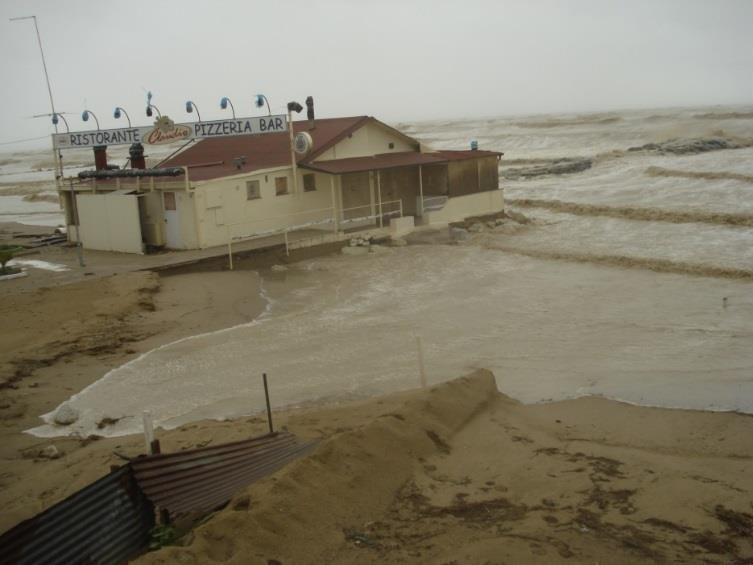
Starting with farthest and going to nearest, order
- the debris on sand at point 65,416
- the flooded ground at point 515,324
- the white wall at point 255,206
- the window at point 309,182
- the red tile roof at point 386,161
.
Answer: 1. the window at point 309,182
2. the red tile roof at point 386,161
3. the white wall at point 255,206
4. the flooded ground at point 515,324
5. the debris on sand at point 65,416

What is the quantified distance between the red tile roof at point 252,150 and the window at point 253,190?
1.28 feet

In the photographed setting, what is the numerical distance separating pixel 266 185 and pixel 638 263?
11.1 m

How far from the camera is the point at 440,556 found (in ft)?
21.7

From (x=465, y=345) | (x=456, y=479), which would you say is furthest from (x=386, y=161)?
(x=456, y=479)

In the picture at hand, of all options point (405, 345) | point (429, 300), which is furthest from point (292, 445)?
point (429, 300)

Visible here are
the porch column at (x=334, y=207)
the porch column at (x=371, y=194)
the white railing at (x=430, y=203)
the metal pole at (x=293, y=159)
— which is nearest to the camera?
the metal pole at (x=293, y=159)

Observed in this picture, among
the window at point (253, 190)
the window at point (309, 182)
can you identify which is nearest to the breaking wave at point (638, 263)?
the window at point (309, 182)

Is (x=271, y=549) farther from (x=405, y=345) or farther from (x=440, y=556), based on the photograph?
(x=405, y=345)

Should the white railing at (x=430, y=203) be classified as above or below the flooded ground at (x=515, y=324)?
above

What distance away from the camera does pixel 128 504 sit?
6.80 meters

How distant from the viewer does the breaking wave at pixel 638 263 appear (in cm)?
2133

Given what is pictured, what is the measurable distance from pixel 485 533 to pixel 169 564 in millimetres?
2649

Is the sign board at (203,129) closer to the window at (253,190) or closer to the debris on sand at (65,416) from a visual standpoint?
the window at (253,190)

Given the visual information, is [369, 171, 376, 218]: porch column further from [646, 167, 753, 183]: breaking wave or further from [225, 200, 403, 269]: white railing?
[646, 167, 753, 183]: breaking wave
